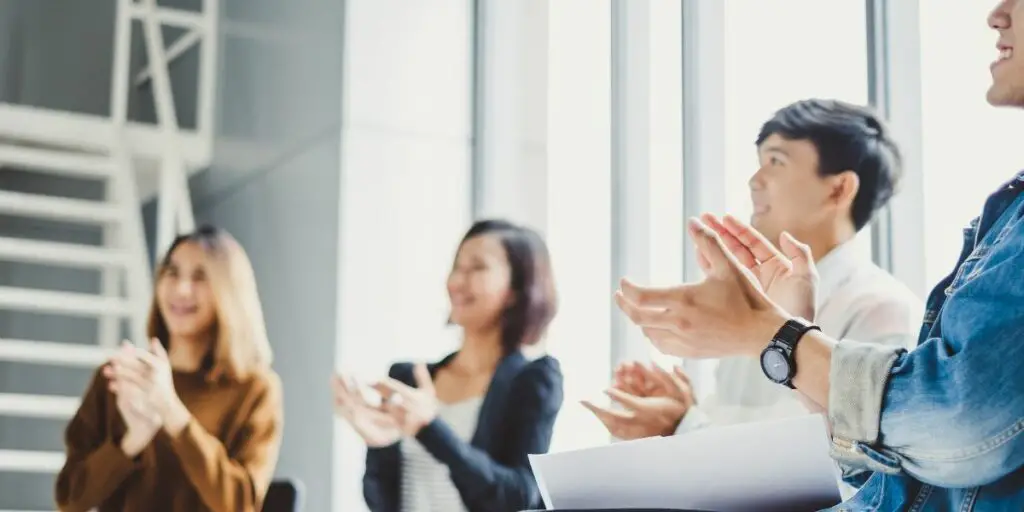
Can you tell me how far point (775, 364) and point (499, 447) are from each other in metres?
2.19

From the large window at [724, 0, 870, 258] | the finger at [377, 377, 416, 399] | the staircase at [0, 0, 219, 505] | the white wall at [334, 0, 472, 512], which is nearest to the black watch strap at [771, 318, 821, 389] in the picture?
the large window at [724, 0, 870, 258]

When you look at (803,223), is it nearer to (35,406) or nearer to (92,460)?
(92,460)

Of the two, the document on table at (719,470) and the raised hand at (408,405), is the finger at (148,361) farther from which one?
the document on table at (719,470)

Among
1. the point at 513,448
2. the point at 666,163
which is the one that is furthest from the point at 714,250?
the point at 666,163

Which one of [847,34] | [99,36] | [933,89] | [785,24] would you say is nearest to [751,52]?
[785,24]

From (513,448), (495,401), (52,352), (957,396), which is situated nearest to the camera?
(957,396)

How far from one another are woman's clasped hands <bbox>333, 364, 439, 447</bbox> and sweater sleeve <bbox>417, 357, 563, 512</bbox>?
54 millimetres

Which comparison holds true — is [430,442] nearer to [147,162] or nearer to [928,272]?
[928,272]

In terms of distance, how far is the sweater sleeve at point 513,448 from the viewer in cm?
319

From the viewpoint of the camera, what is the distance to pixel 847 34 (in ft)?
9.02

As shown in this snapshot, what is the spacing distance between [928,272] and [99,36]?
4.45 meters

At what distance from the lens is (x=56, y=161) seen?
4969 millimetres

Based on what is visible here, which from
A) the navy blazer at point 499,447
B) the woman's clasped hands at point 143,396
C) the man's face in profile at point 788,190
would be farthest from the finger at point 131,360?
the man's face in profile at point 788,190

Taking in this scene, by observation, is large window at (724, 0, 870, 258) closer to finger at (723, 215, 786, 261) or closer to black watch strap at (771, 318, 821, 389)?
finger at (723, 215, 786, 261)
